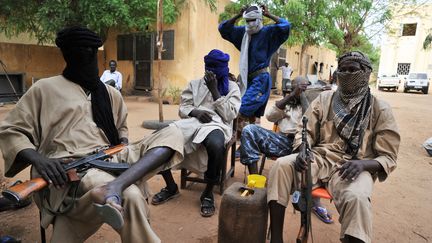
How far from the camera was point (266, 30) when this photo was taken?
4.04m

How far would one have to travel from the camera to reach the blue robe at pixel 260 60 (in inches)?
156

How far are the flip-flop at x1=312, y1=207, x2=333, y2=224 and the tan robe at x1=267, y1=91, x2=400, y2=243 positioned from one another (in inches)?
30.8

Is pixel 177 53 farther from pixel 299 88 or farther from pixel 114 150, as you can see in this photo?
pixel 114 150

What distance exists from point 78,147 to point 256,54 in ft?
8.99

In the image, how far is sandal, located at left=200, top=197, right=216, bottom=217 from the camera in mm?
2910

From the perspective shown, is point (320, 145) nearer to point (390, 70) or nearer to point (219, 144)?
point (219, 144)

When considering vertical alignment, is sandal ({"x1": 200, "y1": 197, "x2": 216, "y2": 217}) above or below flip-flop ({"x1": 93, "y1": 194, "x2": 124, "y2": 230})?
below

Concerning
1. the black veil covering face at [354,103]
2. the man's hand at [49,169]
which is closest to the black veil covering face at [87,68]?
the man's hand at [49,169]

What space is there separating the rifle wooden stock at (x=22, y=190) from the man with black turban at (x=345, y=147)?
145 centimetres

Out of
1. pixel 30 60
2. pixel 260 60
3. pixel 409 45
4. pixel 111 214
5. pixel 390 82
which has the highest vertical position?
pixel 409 45

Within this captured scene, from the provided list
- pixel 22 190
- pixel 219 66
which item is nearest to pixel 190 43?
pixel 219 66

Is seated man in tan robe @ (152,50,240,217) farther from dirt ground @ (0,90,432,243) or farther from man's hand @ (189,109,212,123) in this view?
dirt ground @ (0,90,432,243)

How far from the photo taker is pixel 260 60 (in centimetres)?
405

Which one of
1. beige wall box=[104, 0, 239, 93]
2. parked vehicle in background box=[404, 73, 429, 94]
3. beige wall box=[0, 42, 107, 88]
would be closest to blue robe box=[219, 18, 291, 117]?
beige wall box=[104, 0, 239, 93]
